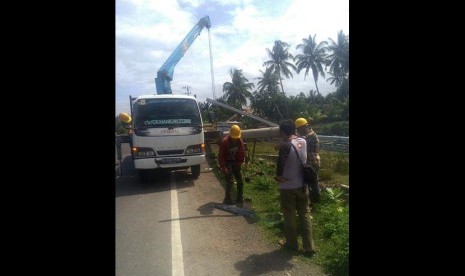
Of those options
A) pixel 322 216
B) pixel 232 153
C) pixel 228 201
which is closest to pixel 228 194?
pixel 228 201

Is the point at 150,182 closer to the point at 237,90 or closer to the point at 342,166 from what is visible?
the point at 342,166

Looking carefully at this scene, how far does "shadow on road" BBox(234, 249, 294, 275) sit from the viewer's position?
3.88m

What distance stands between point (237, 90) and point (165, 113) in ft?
121

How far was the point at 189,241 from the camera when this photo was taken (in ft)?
15.8

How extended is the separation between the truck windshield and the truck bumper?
83cm

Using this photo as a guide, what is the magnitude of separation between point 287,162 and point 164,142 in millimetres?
4877

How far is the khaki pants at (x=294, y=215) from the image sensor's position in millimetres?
4281

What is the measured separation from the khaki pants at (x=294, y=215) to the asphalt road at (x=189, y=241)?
224 mm

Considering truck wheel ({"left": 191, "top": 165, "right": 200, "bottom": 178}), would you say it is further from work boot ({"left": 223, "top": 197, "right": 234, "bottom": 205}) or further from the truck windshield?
work boot ({"left": 223, "top": 197, "right": 234, "bottom": 205})

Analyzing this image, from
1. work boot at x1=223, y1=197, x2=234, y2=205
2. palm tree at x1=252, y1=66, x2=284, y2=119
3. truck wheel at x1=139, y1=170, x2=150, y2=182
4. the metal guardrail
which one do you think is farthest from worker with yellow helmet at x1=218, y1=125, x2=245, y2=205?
palm tree at x1=252, y1=66, x2=284, y2=119
